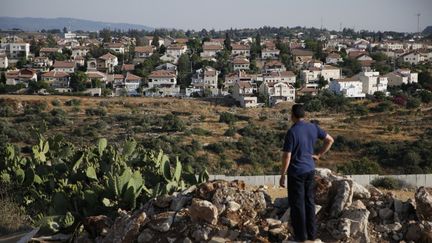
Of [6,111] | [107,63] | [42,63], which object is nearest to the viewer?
[6,111]

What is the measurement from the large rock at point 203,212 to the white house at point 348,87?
4226 centimetres

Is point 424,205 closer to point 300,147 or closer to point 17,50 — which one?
point 300,147

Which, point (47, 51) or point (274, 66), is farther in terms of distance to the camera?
point (47, 51)

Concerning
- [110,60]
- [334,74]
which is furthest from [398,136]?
[110,60]

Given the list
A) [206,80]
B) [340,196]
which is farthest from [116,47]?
[340,196]

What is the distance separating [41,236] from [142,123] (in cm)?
2455

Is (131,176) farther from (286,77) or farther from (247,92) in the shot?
(286,77)

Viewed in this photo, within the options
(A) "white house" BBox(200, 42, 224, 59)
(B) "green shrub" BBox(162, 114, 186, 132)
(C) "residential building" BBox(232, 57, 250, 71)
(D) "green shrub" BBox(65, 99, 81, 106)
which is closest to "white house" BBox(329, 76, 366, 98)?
(C) "residential building" BBox(232, 57, 250, 71)

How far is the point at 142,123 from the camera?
2972 centimetres

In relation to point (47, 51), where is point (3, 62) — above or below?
below

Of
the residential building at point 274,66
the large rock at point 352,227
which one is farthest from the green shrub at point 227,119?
the large rock at point 352,227

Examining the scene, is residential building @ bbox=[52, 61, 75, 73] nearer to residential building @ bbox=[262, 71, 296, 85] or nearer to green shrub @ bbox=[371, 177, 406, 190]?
residential building @ bbox=[262, 71, 296, 85]

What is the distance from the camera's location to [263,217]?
4.64m

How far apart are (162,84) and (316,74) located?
14.9m
